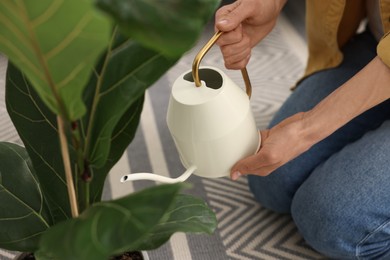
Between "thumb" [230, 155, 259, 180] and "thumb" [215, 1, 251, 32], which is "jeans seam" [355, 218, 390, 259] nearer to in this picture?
"thumb" [230, 155, 259, 180]

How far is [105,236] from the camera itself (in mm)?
388

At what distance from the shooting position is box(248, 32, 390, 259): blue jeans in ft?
2.67

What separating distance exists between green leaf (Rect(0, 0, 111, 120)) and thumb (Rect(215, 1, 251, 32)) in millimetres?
378

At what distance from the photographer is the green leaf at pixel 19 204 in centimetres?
56

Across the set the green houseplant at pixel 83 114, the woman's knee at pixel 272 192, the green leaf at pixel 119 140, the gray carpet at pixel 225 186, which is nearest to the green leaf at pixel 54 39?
the green houseplant at pixel 83 114

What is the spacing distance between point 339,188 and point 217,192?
0.91 feet

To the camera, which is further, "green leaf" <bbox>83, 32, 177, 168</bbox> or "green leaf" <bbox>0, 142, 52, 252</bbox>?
"green leaf" <bbox>0, 142, 52, 252</bbox>

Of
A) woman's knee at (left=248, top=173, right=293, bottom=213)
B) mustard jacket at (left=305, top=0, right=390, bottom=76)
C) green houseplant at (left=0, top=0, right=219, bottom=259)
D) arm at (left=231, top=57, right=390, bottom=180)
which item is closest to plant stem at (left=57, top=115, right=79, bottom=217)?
green houseplant at (left=0, top=0, right=219, bottom=259)

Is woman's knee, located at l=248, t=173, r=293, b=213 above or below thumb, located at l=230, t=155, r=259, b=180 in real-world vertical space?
below

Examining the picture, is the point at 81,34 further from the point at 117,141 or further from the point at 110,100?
the point at 117,141

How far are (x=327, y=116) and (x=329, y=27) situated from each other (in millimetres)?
290

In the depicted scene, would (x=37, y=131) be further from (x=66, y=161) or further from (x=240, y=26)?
(x=240, y=26)

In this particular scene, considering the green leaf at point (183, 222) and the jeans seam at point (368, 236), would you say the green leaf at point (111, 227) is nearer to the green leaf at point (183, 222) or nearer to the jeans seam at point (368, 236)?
the green leaf at point (183, 222)

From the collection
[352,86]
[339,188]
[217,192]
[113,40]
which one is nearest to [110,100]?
[113,40]
